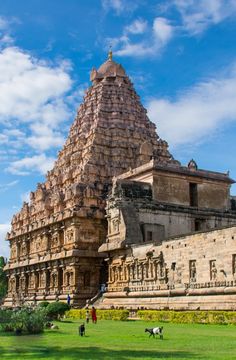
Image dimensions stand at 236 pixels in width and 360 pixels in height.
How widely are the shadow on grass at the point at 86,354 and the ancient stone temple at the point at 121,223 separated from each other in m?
13.8

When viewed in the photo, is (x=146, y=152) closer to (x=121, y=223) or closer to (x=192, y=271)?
(x=121, y=223)

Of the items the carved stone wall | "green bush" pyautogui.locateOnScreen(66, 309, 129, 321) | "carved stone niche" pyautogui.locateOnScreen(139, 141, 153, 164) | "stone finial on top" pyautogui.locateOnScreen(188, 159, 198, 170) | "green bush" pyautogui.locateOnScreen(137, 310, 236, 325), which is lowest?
"green bush" pyautogui.locateOnScreen(66, 309, 129, 321)

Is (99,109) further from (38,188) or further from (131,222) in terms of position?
(131,222)

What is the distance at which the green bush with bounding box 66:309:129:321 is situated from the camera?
3144 cm

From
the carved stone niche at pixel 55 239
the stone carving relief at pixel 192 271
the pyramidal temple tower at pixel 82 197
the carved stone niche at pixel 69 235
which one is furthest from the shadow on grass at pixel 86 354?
the carved stone niche at pixel 55 239

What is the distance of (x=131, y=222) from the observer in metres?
39.8

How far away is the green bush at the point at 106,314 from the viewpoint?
103 feet

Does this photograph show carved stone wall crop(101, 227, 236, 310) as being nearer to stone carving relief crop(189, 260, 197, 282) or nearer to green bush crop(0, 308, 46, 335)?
stone carving relief crop(189, 260, 197, 282)

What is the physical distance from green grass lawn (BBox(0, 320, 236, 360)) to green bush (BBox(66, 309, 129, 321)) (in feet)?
34.3

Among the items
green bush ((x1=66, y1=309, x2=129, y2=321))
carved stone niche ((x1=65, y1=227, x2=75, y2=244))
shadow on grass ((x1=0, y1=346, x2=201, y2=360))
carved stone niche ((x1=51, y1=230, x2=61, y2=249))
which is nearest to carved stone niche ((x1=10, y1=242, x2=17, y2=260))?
carved stone niche ((x1=51, y1=230, x2=61, y2=249))

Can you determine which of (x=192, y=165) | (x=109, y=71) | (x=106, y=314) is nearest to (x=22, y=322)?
(x=106, y=314)

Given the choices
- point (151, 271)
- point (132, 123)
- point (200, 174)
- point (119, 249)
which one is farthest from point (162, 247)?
point (132, 123)

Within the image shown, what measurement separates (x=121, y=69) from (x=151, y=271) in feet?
122

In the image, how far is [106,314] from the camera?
33.2m
